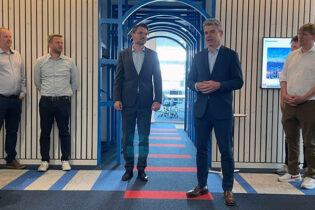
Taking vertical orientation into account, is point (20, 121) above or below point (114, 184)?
above

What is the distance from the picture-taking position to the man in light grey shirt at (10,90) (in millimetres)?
3729

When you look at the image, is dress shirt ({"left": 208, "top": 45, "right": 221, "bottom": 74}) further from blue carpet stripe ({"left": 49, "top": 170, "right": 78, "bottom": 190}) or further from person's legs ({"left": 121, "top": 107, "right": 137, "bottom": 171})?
blue carpet stripe ({"left": 49, "top": 170, "right": 78, "bottom": 190})

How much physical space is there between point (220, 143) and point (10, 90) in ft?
9.18

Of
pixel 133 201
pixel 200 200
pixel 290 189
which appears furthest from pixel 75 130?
pixel 290 189

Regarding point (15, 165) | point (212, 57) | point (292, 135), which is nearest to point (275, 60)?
point (292, 135)

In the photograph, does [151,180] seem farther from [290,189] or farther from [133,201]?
Answer: [290,189]

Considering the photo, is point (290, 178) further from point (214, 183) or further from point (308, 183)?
point (214, 183)

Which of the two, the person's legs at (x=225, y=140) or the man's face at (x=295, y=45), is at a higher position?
the man's face at (x=295, y=45)

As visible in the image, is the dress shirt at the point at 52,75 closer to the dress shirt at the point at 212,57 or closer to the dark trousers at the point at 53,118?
the dark trousers at the point at 53,118

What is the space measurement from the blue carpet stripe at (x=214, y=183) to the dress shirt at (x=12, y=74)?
273cm

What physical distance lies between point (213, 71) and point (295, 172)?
5.95 ft

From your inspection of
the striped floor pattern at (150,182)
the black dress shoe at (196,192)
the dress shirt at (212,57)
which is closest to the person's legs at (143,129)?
the striped floor pattern at (150,182)

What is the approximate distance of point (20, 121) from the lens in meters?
4.15

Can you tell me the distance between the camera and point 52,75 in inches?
151
